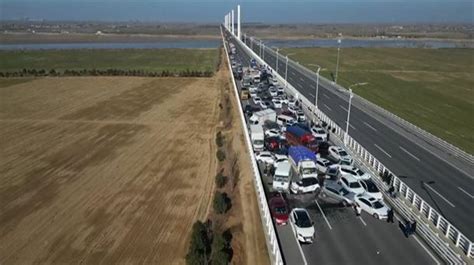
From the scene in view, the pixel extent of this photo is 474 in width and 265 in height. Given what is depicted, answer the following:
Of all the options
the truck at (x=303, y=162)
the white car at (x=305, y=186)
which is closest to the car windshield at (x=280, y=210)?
the white car at (x=305, y=186)

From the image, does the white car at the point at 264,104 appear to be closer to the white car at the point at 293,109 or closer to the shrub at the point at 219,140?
the white car at the point at 293,109

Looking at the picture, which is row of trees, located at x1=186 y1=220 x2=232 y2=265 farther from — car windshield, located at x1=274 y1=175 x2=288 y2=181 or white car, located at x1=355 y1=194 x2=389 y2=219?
white car, located at x1=355 y1=194 x2=389 y2=219

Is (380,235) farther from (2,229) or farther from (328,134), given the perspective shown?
(2,229)

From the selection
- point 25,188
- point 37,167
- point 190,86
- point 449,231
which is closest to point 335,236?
point 449,231

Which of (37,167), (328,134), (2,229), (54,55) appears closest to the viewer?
(2,229)

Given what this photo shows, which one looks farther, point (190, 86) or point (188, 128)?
point (190, 86)

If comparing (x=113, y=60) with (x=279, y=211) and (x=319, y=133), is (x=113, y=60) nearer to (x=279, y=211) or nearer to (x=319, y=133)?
(x=319, y=133)
